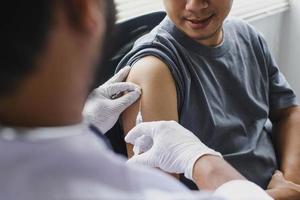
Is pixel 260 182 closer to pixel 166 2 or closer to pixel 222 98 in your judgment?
pixel 222 98

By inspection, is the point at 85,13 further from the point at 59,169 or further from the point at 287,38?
the point at 287,38

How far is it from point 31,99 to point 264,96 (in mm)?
1138

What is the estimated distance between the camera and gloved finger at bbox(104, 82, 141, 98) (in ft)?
3.96

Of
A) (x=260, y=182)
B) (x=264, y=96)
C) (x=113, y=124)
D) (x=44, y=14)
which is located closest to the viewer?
(x=44, y=14)

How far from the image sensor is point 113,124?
1252 mm

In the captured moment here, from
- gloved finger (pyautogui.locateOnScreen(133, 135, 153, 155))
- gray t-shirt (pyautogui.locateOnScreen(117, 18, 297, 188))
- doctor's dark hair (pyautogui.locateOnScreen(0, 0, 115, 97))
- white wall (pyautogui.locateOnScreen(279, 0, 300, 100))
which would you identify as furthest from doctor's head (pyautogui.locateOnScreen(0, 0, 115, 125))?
white wall (pyautogui.locateOnScreen(279, 0, 300, 100))

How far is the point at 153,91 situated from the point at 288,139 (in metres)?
0.57

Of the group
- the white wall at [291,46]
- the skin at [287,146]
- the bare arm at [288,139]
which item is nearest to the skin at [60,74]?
the skin at [287,146]

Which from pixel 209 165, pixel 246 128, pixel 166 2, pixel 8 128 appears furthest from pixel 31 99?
pixel 246 128

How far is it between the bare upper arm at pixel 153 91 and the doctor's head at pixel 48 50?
26.4 inches

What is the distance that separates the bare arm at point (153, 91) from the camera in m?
1.17

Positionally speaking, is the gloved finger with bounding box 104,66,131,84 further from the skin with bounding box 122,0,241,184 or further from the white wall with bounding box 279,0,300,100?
the white wall with bounding box 279,0,300,100

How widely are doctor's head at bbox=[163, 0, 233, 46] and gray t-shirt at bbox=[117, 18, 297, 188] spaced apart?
0.08 feet

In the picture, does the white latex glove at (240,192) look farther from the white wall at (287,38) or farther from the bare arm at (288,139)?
the white wall at (287,38)
